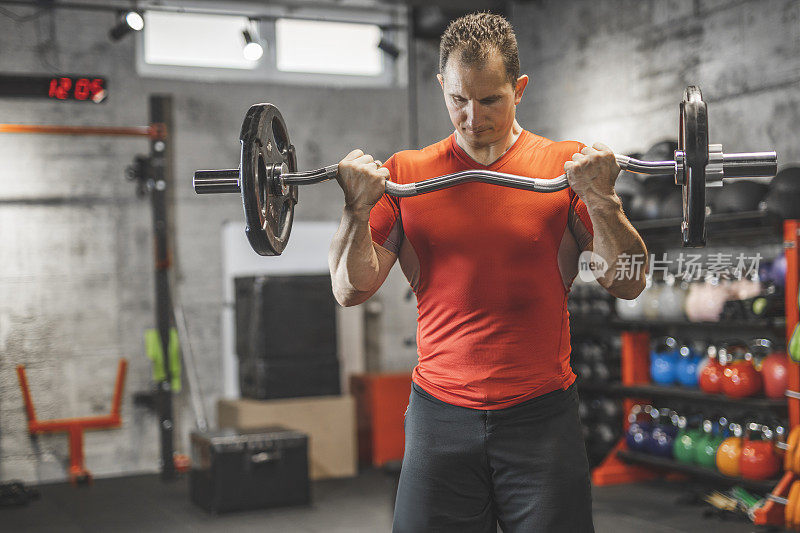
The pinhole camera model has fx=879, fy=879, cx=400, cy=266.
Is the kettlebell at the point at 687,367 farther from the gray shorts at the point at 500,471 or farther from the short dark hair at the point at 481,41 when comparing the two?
the short dark hair at the point at 481,41

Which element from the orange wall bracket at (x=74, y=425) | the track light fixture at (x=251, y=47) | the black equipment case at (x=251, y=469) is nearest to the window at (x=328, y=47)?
the track light fixture at (x=251, y=47)

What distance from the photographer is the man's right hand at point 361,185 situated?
5.55 ft

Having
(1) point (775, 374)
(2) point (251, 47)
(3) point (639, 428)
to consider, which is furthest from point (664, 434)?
(2) point (251, 47)

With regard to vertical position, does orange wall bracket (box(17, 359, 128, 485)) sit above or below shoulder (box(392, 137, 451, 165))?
below

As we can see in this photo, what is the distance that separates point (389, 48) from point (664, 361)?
3.19 m

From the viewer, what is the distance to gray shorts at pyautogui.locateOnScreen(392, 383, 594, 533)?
1680mm

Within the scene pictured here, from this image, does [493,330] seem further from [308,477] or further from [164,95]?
[164,95]

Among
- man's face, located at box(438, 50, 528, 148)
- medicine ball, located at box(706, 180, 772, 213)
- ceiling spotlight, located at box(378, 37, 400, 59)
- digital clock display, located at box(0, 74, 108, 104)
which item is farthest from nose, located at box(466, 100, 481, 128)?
ceiling spotlight, located at box(378, 37, 400, 59)

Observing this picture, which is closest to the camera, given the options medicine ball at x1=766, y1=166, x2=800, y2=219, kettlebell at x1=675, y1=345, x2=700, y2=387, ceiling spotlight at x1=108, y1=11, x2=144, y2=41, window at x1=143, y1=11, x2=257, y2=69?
medicine ball at x1=766, y1=166, x2=800, y2=219

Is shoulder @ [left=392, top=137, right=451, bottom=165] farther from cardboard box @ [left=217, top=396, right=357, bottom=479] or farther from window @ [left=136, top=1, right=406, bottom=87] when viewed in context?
window @ [left=136, top=1, right=406, bottom=87]

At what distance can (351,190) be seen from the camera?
1700 mm

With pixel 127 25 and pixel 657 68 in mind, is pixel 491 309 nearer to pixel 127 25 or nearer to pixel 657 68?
pixel 657 68

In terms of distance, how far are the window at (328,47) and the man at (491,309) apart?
5367 mm

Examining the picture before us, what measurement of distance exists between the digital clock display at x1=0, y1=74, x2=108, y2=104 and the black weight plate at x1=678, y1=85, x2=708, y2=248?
506cm
